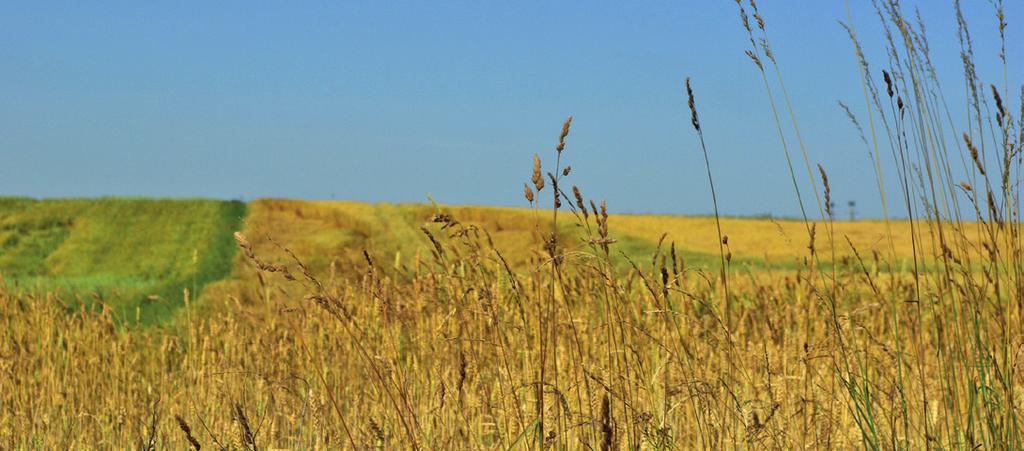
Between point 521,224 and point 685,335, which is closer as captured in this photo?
point 685,335

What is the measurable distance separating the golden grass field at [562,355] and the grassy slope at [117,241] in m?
4.83

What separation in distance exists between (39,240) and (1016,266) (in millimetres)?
20442

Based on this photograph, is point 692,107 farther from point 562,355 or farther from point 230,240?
point 230,240

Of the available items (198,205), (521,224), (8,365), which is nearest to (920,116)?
(8,365)

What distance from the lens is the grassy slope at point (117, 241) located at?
14158 mm

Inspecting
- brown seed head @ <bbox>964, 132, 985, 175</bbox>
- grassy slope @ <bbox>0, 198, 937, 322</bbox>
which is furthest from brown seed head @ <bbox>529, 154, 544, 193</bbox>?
grassy slope @ <bbox>0, 198, 937, 322</bbox>

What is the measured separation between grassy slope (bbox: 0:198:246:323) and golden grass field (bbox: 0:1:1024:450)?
15.8ft

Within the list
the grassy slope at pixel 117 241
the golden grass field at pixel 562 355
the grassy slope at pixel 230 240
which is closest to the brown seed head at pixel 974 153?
the golden grass field at pixel 562 355

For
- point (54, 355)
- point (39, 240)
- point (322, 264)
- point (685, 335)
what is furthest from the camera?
point (39, 240)

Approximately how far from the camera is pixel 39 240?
755 inches

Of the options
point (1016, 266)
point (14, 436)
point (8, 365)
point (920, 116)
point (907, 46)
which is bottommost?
point (14, 436)

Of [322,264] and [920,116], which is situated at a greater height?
[920,116]

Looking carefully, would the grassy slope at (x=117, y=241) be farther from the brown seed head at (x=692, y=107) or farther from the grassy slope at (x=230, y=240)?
the brown seed head at (x=692, y=107)

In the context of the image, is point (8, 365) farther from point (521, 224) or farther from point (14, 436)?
point (521, 224)
